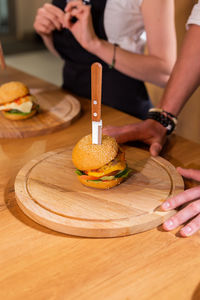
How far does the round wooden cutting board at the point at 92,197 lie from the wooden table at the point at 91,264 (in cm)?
3

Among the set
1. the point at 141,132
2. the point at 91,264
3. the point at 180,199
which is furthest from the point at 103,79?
the point at 91,264

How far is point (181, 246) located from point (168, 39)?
3.24 ft

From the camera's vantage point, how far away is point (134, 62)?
156cm

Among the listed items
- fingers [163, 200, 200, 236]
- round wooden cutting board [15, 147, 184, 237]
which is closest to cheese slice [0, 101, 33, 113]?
round wooden cutting board [15, 147, 184, 237]

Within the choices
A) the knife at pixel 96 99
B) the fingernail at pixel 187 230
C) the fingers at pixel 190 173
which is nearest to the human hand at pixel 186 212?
the fingernail at pixel 187 230

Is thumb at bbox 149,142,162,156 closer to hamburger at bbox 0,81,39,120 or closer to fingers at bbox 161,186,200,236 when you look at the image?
fingers at bbox 161,186,200,236

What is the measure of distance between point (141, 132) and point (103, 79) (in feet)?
1.89

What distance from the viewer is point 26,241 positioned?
2.43 ft

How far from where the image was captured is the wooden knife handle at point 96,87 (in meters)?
0.76

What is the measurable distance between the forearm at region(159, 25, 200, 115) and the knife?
0.46 metres

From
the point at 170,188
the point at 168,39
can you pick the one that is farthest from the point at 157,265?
the point at 168,39

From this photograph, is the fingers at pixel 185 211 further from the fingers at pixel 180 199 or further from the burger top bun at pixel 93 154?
the burger top bun at pixel 93 154

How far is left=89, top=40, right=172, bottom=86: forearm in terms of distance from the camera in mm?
1543

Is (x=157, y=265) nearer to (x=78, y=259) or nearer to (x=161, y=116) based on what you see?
(x=78, y=259)
